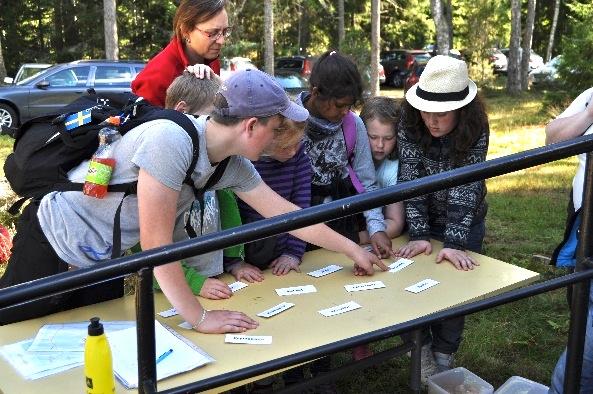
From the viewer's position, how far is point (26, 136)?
228 centimetres

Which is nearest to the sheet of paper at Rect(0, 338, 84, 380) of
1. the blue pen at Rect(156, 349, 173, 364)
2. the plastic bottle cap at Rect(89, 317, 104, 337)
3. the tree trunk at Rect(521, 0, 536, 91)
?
the blue pen at Rect(156, 349, 173, 364)

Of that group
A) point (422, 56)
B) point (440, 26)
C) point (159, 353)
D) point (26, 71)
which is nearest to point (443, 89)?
point (159, 353)

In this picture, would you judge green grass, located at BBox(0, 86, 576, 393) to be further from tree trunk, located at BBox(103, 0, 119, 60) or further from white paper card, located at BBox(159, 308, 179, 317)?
tree trunk, located at BBox(103, 0, 119, 60)

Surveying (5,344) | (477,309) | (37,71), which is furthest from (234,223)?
(37,71)

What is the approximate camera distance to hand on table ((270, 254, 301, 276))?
269 cm

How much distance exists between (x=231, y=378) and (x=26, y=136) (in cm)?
136

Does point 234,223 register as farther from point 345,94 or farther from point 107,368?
point 107,368

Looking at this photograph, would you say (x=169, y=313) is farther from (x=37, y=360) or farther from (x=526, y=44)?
(x=526, y=44)

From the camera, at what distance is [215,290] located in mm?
2398

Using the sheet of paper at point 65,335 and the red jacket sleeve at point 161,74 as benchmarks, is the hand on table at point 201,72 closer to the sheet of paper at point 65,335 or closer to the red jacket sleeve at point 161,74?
the red jacket sleeve at point 161,74

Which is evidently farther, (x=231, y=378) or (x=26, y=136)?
(x=26, y=136)

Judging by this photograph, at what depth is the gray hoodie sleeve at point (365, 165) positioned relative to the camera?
3082mm

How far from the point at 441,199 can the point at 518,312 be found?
144 cm

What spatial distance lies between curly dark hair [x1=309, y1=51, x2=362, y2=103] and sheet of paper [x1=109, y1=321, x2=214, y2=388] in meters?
1.28
